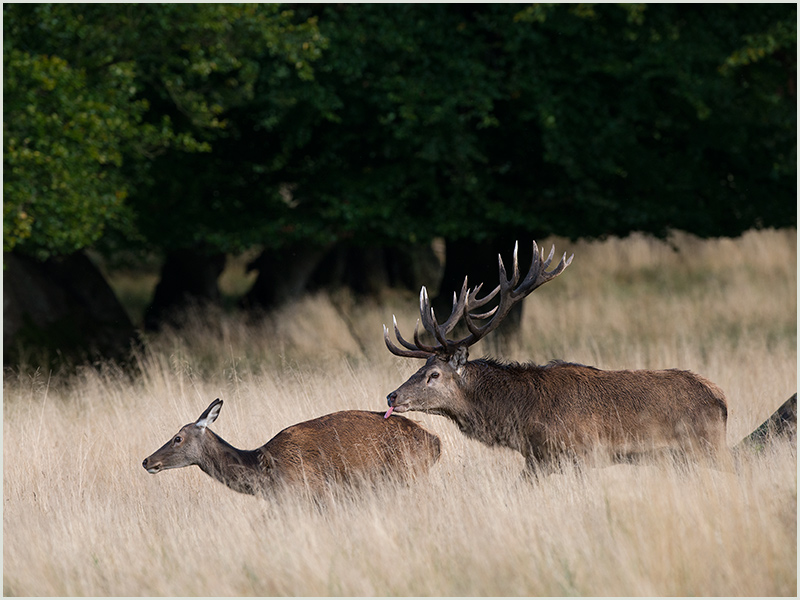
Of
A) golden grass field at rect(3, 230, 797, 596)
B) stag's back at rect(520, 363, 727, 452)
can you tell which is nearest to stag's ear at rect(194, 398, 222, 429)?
golden grass field at rect(3, 230, 797, 596)

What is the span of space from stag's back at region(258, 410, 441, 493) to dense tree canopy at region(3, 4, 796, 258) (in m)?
5.83

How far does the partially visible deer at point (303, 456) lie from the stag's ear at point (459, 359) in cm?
52

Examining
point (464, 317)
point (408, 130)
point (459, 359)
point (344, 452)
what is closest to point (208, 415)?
point (344, 452)

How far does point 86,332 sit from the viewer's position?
13625 millimetres

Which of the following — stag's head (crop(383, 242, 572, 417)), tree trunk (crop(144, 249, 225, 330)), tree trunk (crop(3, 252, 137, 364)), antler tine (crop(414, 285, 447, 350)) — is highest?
tree trunk (crop(144, 249, 225, 330))

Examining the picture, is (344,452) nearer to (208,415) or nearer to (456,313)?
(208,415)

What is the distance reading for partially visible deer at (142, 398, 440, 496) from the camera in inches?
223

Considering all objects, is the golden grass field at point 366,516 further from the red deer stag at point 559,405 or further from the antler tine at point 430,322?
the antler tine at point 430,322

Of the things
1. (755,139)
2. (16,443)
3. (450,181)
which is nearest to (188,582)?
(16,443)

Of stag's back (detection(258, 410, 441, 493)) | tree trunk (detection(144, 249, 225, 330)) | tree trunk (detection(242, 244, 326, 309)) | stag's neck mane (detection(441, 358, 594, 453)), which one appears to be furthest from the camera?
tree trunk (detection(144, 249, 225, 330))

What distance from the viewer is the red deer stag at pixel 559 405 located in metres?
5.85

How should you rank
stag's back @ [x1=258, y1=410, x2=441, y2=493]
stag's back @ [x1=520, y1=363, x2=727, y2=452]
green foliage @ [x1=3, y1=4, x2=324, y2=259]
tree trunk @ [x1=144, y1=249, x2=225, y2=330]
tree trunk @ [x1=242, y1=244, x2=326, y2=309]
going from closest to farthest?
stag's back @ [x1=258, y1=410, x2=441, y2=493] < stag's back @ [x1=520, y1=363, x2=727, y2=452] < green foliage @ [x1=3, y1=4, x2=324, y2=259] < tree trunk @ [x1=242, y1=244, x2=326, y2=309] < tree trunk @ [x1=144, y1=249, x2=225, y2=330]

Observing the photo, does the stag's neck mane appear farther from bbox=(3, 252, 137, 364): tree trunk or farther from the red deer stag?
bbox=(3, 252, 137, 364): tree trunk

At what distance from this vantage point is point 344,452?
5695 mm
